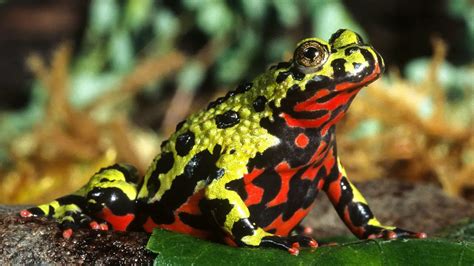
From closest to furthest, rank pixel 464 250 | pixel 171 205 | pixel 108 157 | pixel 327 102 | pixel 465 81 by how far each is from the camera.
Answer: pixel 464 250, pixel 327 102, pixel 171 205, pixel 108 157, pixel 465 81

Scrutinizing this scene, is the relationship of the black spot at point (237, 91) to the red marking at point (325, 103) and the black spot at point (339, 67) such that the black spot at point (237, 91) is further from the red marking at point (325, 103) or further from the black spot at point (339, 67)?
the black spot at point (339, 67)

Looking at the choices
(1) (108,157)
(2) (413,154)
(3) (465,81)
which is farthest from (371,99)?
(3) (465,81)

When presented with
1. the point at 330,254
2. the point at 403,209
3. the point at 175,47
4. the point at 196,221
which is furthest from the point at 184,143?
the point at 175,47

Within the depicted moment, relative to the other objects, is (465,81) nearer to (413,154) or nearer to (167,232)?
(413,154)

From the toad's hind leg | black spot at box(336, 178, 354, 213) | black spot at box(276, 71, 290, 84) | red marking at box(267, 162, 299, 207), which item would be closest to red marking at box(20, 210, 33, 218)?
the toad's hind leg

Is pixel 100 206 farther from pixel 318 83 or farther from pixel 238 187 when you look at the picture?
pixel 318 83

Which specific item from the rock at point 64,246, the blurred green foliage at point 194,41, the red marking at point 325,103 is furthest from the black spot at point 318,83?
the blurred green foliage at point 194,41
